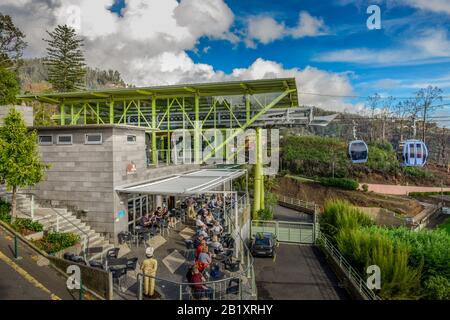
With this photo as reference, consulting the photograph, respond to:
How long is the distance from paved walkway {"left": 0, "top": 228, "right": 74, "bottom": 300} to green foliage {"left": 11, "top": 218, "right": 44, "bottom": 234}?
2.99ft

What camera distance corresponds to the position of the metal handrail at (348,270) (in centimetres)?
1173

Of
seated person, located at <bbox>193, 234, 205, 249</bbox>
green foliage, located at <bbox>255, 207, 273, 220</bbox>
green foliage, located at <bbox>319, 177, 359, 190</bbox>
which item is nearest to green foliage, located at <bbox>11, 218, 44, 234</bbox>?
seated person, located at <bbox>193, 234, 205, 249</bbox>

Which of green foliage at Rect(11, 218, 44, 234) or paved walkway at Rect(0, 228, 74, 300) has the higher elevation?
green foliage at Rect(11, 218, 44, 234)

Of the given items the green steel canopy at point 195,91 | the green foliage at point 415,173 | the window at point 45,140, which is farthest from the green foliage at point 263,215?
the green foliage at point 415,173

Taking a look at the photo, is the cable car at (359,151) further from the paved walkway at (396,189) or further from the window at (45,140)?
the paved walkway at (396,189)

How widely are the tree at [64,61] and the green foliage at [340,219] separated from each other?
48729 mm

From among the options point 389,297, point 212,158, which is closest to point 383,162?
point 212,158

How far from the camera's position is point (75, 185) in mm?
14289

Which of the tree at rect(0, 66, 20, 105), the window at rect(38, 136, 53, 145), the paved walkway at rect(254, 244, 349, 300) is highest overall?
the tree at rect(0, 66, 20, 105)

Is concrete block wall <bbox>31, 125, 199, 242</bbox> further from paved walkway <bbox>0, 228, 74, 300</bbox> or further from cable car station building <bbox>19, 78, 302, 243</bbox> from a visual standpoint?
paved walkway <bbox>0, 228, 74, 300</bbox>

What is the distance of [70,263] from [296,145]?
53.9 meters

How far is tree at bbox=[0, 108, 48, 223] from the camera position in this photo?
11.9 metres
